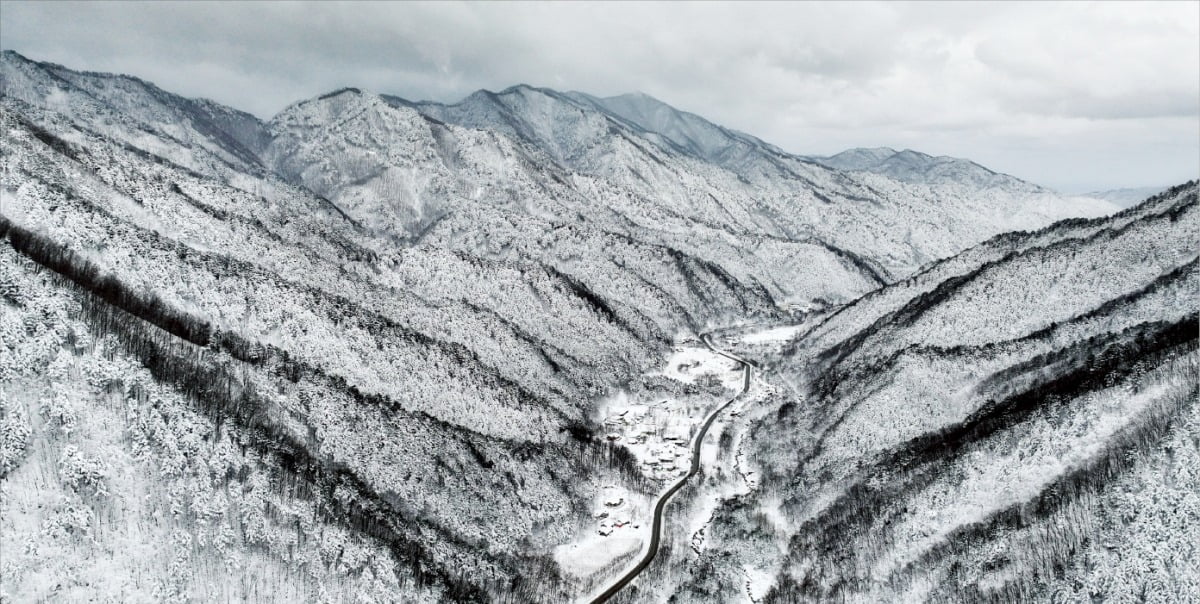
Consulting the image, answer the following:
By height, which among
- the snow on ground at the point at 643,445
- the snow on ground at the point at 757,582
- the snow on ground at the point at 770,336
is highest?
the snow on ground at the point at 770,336

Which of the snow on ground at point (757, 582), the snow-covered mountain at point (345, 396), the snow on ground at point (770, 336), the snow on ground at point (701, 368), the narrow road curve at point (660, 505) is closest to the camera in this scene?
the snow-covered mountain at point (345, 396)

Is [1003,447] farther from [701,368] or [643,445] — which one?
[701,368]

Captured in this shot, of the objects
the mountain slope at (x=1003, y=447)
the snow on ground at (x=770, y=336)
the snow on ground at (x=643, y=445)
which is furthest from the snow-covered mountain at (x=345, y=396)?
the snow on ground at (x=770, y=336)

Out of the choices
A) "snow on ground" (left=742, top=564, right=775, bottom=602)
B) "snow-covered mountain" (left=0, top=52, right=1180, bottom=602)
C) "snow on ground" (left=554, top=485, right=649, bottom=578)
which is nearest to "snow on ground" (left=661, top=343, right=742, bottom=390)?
"snow-covered mountain" (left=0, top=52, right=1180, bottom=602)

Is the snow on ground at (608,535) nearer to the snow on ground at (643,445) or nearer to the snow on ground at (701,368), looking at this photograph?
the snow on ground at (643,445)

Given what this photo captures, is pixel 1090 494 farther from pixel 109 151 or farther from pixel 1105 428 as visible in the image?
pixel 109 151

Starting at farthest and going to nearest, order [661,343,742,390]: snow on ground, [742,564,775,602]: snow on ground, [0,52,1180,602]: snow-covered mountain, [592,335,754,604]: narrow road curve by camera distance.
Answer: [661,343,742,390]: snow on ground → [592,335,754,604]: narrow road curve → [742,564,775,602]: snow on ground → [0,52,1180,602]: snow-covered mountain

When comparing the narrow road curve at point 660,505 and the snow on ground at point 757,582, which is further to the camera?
the narrow road curve at point 660,505

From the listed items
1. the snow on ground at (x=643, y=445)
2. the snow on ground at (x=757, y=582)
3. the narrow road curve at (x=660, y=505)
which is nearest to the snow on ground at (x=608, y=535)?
the snow on ground at (x=643, y=445)

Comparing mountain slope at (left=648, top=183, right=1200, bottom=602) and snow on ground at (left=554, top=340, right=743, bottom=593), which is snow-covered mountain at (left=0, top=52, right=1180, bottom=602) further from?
mountain slope at (left=648, top=183, right=1200, bottom=602)

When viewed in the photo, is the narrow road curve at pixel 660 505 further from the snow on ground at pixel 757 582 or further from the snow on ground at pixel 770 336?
the snow on ground at pixel 770 336

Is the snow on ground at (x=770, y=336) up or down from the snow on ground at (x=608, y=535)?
up

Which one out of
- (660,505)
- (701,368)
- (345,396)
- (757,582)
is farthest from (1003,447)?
(701,368)

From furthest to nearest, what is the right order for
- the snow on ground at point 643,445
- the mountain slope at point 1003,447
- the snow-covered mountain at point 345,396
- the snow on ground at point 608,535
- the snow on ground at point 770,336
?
the snow on ground at point 770,336
the snow on ground at point 643,445
the snow on ground at point 608,535
the snow-covered mountain at point 345,396
the mountain slope at point 1003,447
